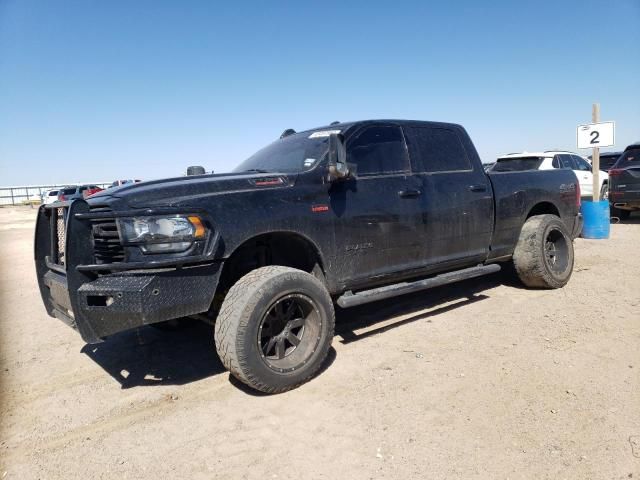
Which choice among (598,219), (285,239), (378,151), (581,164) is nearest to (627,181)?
(581,164)

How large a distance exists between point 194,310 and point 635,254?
754 cm

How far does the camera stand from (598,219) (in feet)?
30.6

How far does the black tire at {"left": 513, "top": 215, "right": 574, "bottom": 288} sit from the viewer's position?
5.23 m

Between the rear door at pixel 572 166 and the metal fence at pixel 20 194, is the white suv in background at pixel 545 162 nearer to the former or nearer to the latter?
the rear door at pixel 572 166

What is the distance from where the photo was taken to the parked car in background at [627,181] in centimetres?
1084

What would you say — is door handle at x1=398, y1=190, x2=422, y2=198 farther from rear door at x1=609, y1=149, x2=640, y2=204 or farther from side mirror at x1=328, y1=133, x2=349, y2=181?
rear door at x1=609, y1=149, x2=640, y2=204

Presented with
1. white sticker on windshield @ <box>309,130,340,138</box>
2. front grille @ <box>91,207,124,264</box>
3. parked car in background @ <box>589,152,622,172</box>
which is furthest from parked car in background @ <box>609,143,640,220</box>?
front grille @ <box>91,207,124,264</box>

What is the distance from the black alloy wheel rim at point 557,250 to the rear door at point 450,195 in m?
1.25

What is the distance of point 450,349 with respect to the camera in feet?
12.6

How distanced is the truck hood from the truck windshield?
0.45 metres

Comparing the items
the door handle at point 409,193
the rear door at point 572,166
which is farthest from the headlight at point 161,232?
the rear door at point 572,166

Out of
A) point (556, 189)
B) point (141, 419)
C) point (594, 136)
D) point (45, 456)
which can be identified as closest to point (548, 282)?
point (556, 189)

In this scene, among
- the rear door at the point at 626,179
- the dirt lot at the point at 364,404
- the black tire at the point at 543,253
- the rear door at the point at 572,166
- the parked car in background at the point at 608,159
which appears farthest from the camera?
the parked car in background at the point at 608,159

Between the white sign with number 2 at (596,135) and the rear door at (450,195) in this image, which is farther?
the white sign with number 2 at (596,135)
